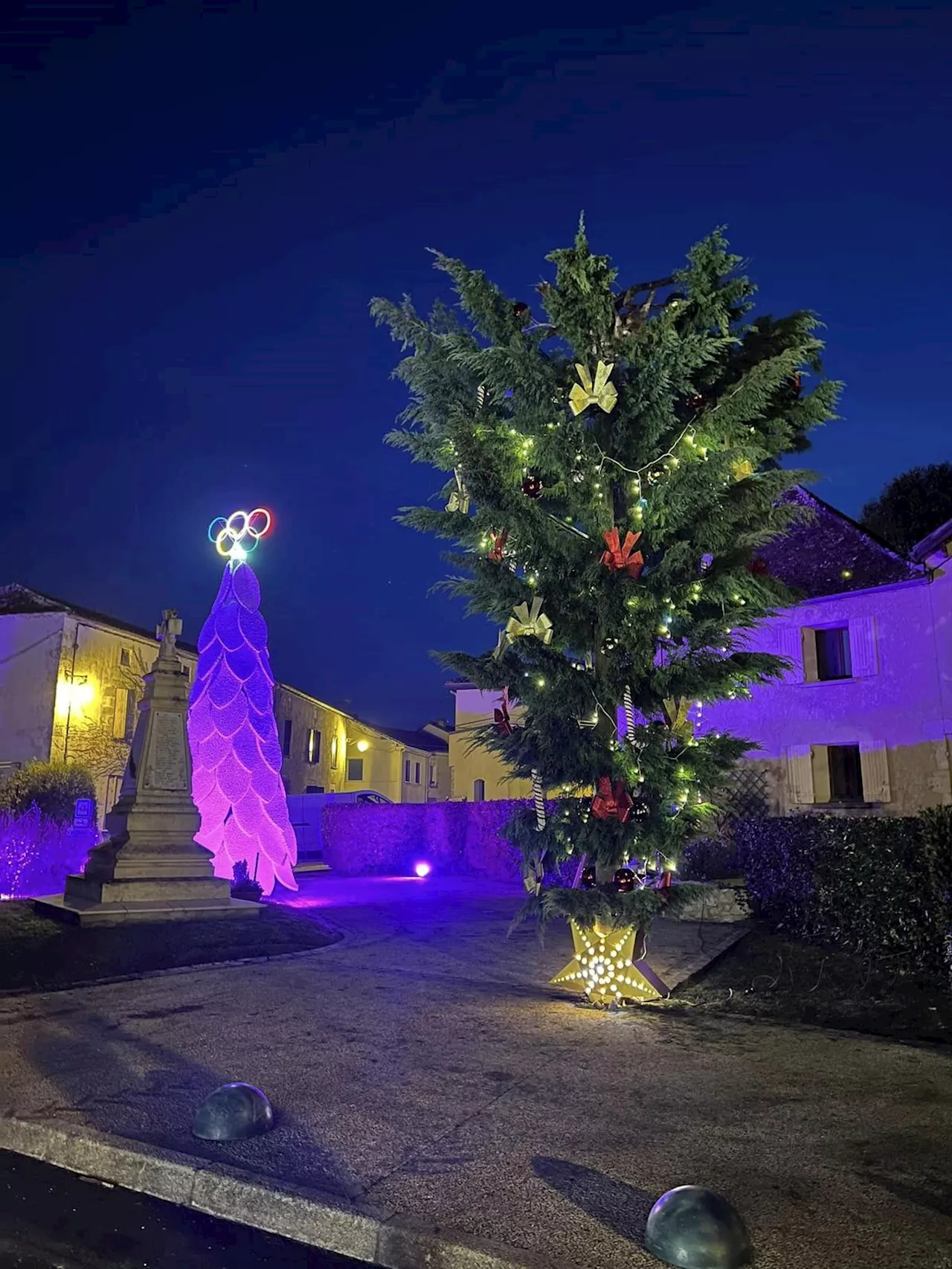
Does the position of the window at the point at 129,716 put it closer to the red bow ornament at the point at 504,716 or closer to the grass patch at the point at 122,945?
the grass patch at the point at 122,945

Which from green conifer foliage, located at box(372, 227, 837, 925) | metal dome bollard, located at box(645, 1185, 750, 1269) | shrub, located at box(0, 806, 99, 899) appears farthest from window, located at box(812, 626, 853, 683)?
metal dome bollard, located at box(645, 1185, 750, 1269)

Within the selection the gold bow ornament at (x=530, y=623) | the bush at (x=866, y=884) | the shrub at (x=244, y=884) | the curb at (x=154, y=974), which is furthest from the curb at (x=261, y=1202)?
the shrub at (x=244, y=884)

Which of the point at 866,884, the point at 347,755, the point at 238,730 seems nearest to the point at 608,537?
the point at 866,884

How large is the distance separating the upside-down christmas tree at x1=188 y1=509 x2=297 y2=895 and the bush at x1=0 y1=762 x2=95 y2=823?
3.30 meters

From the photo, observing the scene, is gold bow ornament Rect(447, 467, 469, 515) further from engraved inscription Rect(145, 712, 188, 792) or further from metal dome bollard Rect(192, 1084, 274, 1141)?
engraved inscription Rect(145, 712, 188, 792)

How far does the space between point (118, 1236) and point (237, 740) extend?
37.7 ft

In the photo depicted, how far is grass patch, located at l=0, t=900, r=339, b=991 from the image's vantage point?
322 inches

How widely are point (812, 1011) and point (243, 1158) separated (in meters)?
4.76

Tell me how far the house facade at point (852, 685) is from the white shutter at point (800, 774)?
21 millimetres

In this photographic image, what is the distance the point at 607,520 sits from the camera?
23.4 ft

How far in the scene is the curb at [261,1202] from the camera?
3.04 metres

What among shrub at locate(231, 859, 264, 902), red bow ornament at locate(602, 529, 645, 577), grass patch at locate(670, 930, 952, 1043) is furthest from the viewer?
shrub at locate(231, 859, 264, 902)

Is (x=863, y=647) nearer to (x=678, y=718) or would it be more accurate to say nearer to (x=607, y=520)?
(x=678, y=718)

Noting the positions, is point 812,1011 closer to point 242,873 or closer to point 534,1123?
point 534,1123
